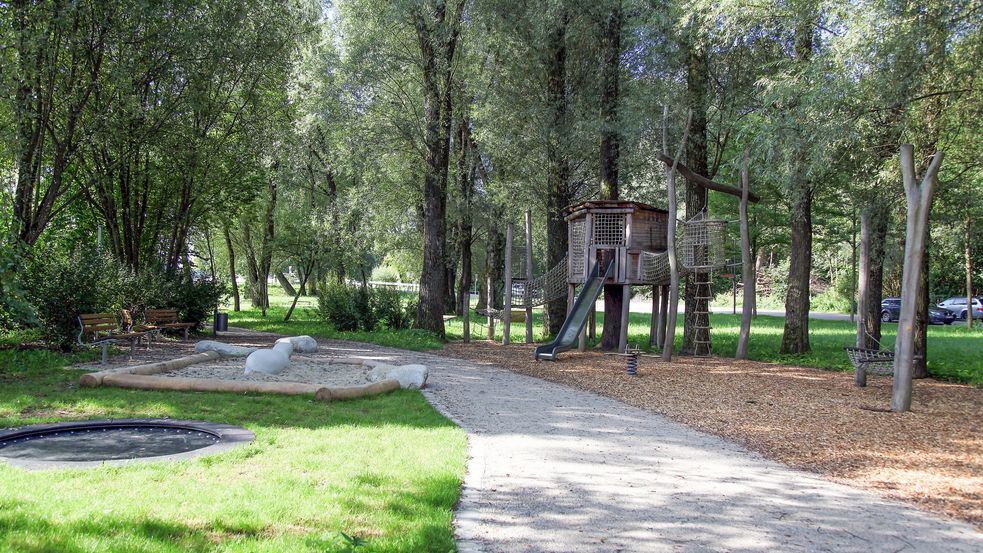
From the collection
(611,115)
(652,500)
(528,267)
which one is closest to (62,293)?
(528,267)

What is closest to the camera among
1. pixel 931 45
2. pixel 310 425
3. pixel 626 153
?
pixel 310 425

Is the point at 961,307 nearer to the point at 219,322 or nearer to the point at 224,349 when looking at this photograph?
the point at 219,322

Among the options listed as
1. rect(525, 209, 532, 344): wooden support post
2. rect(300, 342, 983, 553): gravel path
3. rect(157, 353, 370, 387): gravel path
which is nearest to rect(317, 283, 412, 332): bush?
rect(525, 209, 532, 344): wooden support post

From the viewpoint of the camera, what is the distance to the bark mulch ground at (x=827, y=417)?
5879mm

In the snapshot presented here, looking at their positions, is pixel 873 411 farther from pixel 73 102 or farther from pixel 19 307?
pixel 73 102

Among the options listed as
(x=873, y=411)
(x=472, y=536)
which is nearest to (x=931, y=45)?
(x=873, y=411)

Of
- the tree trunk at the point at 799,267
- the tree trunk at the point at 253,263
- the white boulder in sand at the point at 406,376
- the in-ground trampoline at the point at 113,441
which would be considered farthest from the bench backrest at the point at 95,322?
the tree trunk at the point at 253,263

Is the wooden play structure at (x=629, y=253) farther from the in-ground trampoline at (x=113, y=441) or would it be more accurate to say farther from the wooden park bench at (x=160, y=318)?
the in-ground trampoline at (x=113, y=441)

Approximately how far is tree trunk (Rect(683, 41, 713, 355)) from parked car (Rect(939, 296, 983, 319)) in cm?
2306

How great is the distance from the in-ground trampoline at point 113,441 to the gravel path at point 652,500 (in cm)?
259

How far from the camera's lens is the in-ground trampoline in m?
5.58

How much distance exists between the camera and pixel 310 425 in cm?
723

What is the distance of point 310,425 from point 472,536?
11.6ft

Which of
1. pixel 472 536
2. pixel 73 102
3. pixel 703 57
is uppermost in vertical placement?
pixel 703 57
